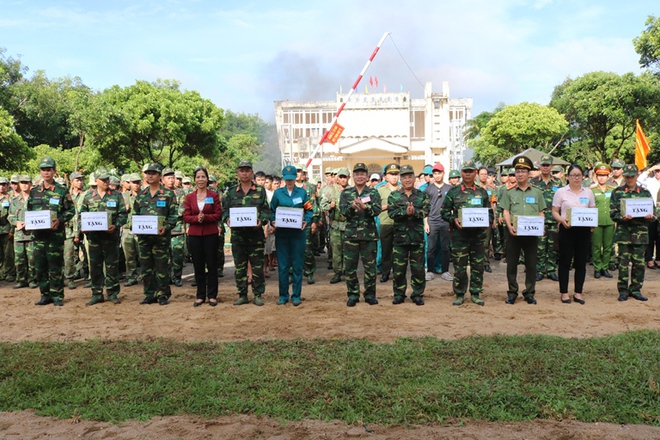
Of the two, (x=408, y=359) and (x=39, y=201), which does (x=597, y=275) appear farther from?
(x=39, y=201)

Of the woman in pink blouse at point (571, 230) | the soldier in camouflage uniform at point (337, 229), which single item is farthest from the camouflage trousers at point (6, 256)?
the woman in pink blouse at point (571, 230)

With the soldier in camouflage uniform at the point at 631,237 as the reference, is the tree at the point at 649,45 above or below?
above

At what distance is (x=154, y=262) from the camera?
325 inches

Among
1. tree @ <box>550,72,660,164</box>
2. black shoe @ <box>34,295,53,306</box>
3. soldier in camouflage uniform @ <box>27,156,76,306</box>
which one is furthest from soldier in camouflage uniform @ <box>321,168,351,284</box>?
tree @ <box>550,72,660,164</box>

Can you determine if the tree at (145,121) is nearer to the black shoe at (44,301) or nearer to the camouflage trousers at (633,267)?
the black shoe at (44,301)

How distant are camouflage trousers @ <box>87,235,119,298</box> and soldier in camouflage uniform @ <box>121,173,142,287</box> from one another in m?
1.23

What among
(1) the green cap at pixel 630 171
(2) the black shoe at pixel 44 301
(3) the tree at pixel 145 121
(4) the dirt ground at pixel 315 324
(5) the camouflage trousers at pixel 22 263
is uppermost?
(3) the tree at pixel 145 121

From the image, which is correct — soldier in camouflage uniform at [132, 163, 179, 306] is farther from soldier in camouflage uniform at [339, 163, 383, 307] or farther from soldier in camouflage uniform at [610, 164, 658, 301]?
soldier in camouflage uniform at [610, 164, 658, 301]

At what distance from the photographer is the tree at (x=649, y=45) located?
22781 mm

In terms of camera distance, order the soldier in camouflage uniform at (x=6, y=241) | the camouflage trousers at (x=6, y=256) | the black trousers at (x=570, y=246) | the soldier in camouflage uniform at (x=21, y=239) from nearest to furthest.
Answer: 1. the black trousers at (x=570, y=246)
2. the soldier in camouflage uniform at (x=21, y=239)
3. the soldier in camouflage uniform at (x=6, y=241)
4. the camouflage trousers at (x=6, y=256)

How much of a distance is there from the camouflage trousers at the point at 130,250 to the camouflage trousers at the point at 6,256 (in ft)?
9.20

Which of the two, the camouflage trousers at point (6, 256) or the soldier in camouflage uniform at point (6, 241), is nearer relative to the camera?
the soldier in camouflage uniform at point (6, 241)

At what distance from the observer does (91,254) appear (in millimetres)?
8320

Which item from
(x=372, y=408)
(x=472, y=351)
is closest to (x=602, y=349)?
(x=472, y=351)
